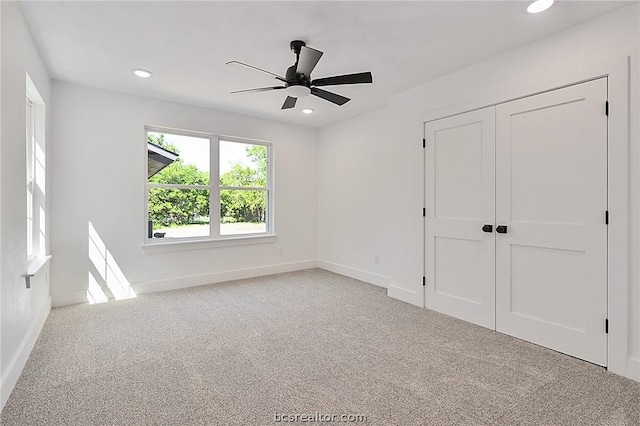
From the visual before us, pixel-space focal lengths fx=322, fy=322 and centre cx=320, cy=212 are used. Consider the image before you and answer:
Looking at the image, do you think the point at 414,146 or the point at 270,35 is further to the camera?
the point at 414,146

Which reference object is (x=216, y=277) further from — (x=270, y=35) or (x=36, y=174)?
(x=270, y=35)

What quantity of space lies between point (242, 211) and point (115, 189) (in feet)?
5.81

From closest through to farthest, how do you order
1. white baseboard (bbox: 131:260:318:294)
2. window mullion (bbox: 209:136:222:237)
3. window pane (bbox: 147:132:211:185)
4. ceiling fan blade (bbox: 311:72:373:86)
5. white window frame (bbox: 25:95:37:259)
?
1. ceiling fan blade (bbox: 311:72:373:86)
2. white window frame (bbox: 25:95:37:259)
3. white baseboard (bbox: 131:260:318:294)
4. window pane (bbox: 147:132:211:185)
5. window mullion (bbox: 209:136:222:237)

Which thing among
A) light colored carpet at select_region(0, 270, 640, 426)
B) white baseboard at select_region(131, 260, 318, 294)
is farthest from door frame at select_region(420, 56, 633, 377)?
white baseboard at select_region(131, 260, 318, 294)

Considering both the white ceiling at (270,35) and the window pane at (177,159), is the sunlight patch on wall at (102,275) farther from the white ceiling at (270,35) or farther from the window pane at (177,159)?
the white ceiling at (270,35)

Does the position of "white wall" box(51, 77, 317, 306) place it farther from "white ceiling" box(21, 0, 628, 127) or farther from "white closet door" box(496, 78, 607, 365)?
"white closet door" box(496, 78, 607, 365)

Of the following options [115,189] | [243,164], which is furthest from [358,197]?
[115,189]

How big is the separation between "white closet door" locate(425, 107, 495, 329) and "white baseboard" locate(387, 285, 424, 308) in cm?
10

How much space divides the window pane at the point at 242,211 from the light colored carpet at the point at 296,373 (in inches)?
70.2

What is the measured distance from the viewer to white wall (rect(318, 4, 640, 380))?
7.35 ft

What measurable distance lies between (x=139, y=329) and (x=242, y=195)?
259cm

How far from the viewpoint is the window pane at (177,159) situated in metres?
4.39

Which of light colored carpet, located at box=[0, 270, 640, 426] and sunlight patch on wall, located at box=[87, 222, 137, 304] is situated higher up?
sunlight patch on wall, located at box=[87, 222, 137, 304]

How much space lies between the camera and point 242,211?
5195 mm
